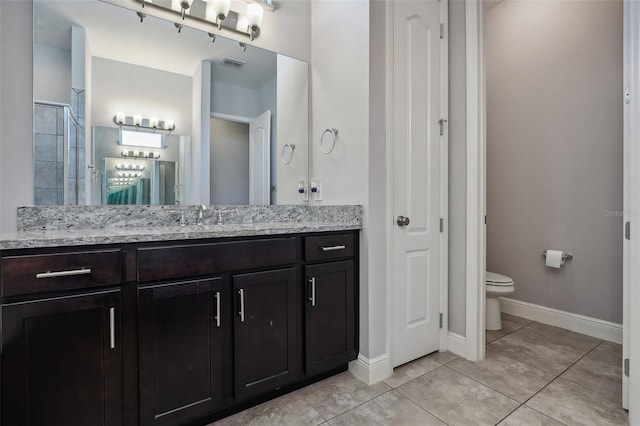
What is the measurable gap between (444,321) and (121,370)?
1.96 m

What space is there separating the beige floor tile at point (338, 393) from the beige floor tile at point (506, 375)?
591 mm

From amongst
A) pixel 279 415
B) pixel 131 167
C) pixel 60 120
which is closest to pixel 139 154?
pixel 131 167

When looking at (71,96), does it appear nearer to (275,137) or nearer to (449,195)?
(275,137)

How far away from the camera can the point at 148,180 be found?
1795 millimetres

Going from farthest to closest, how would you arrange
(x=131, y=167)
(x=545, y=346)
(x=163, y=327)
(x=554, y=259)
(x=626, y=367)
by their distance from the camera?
(x=554, y=259) < (x=545, y=346) < (x=131, y=167) < (x=626, y=367) < (x=163, y=327)

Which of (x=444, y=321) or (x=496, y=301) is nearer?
(x=444, y=321)

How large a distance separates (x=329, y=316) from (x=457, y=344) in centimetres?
106

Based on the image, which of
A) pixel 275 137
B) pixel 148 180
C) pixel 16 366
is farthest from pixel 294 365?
pixel 275 137

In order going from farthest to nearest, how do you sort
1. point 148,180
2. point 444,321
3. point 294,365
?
1. point 444,321
2. point 148,180
3. point 294,365

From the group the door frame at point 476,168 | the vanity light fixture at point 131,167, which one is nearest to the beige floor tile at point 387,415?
the door frame at point 476,168

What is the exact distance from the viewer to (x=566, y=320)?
2617mm

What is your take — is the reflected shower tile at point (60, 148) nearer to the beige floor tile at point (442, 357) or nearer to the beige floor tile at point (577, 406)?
the beige floor tile at point (442, 357)

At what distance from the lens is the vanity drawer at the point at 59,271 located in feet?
3.45

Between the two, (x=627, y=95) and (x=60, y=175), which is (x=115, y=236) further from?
(x=627, y=95)
